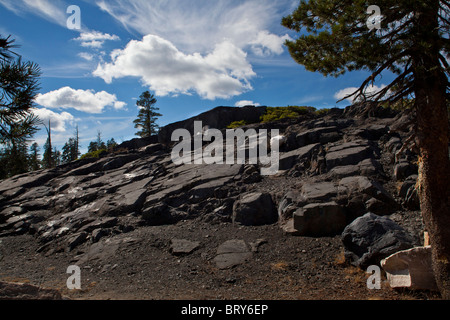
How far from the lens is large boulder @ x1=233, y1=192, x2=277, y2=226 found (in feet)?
37.5

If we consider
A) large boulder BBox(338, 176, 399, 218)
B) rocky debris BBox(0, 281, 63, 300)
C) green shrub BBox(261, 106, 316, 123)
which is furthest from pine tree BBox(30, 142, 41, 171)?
green shrub BBox(261, 106, 316, 123)

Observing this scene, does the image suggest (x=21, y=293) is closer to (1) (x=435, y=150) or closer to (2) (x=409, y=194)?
(1) (x=435, y=150)

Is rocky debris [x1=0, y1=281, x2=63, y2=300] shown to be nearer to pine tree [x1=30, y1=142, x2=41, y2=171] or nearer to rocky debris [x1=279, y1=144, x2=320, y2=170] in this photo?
pine tree [x1=30, y1=142, x2=41, y2=171]

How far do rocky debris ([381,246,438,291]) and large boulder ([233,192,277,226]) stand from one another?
5233 mm

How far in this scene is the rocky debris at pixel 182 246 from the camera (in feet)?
32.8

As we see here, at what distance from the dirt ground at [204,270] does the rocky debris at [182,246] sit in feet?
0.62

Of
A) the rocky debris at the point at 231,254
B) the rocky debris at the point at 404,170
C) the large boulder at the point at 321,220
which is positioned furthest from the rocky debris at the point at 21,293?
the rocky debris at the point at 404,170

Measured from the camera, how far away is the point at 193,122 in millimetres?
30375

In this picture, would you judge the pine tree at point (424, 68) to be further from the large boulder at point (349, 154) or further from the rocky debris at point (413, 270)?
the large boulder at point (349, 154)

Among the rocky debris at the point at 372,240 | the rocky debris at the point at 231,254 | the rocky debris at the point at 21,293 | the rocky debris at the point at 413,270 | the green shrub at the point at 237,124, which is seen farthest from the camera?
the green shrub at the point at 237,124

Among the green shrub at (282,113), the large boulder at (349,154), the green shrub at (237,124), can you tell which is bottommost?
the large boulder at (349,154)

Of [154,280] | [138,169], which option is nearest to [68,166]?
[138,169]

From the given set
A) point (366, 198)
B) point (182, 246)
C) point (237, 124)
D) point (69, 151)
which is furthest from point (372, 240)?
point (69, 151)
